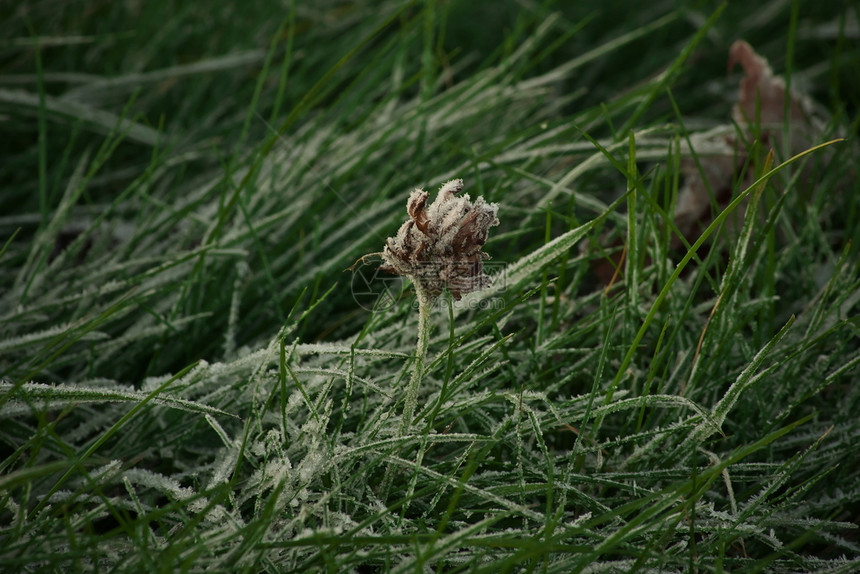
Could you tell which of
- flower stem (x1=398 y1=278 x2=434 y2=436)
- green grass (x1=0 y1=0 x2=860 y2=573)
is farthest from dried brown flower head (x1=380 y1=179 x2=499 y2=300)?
green grass (x1=0 y1=0 x2=860 y2=573)

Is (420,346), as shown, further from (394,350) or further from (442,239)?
(394,350)

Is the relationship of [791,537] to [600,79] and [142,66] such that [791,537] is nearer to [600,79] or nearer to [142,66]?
[600,79]

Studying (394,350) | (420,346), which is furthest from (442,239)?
(394,350)

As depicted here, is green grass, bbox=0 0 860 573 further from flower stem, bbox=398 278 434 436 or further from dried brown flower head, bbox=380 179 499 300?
dried brown flower head, bbox=380 179 499 300

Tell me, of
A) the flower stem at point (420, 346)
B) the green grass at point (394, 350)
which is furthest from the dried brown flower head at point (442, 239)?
the green grass at point (394, 350)

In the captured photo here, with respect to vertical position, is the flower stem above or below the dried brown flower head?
below

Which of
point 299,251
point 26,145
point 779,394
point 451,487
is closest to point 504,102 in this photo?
point 299,251

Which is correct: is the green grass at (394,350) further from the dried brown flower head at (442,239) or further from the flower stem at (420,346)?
the dried brown flower head at (442,239)
